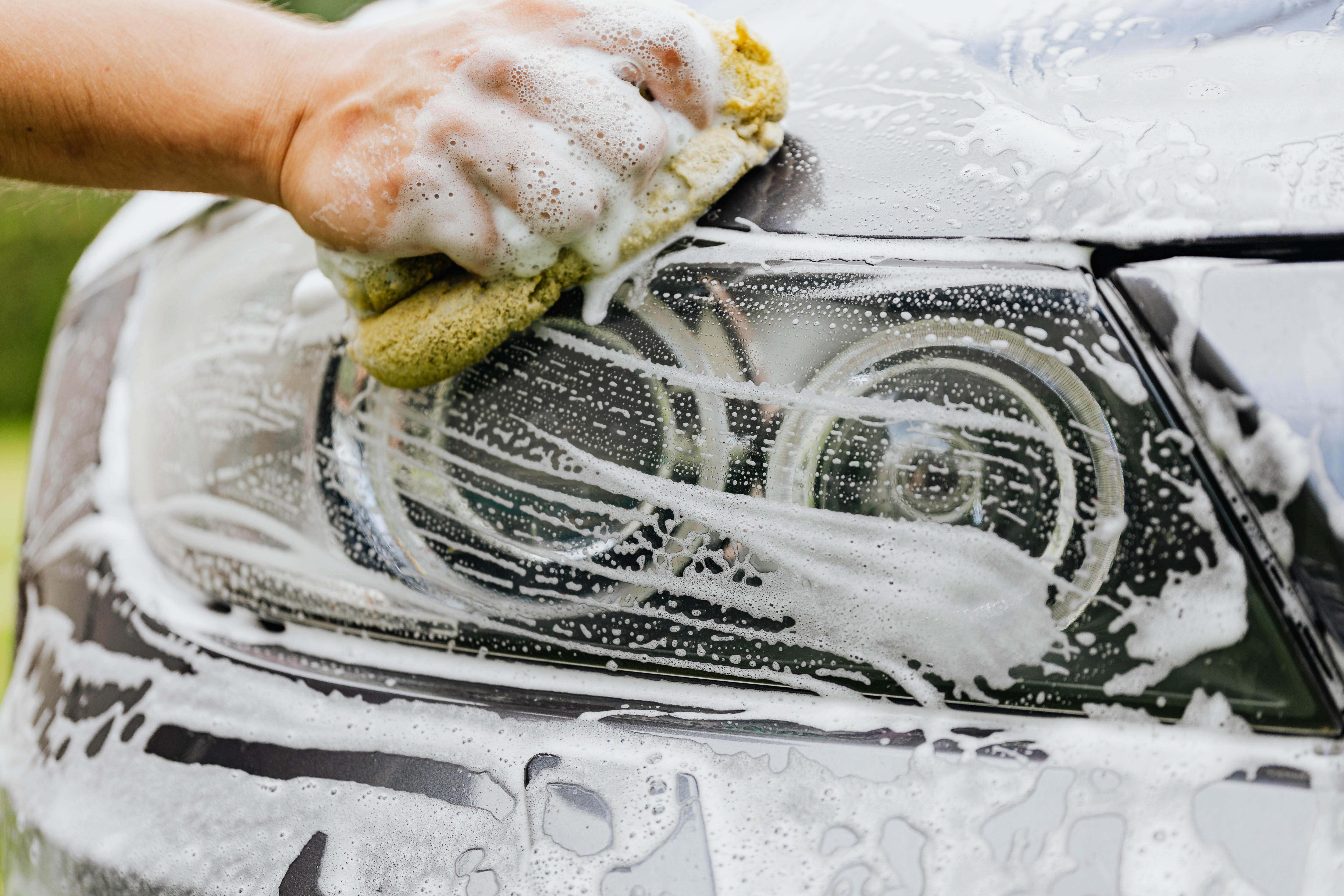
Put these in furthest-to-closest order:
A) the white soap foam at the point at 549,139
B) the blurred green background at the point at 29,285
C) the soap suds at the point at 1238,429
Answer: the blurred green background at the point at 29,285 → the white soap foam at the point at 549,139 → the soap suds at the point at 1238,429

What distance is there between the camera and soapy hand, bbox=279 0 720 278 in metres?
0.72

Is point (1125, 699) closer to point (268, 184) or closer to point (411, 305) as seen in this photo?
point (411, 305)

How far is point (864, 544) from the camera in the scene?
0.70 metres

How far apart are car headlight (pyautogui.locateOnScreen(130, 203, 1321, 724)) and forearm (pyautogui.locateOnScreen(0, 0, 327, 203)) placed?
0.68ft

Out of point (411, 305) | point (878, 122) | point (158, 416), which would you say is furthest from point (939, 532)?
point (158, 416)

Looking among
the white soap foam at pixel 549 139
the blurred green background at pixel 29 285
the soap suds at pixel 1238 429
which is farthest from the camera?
the blurred green background at pixel 29 285

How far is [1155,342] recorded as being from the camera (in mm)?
628

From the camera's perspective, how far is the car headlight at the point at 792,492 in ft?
2.14

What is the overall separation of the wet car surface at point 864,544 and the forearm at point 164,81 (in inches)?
7.2

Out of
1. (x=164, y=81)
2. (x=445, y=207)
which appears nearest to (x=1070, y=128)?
(x=445, y=207)

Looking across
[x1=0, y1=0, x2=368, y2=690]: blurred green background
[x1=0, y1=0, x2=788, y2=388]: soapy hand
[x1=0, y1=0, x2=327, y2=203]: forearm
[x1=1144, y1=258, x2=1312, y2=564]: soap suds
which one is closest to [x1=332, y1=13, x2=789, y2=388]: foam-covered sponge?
[x1=0, y1=0, x2=788, y2=388]: soapy hand

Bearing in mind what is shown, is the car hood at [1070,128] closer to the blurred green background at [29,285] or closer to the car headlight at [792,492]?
the car headlight at [792,492]

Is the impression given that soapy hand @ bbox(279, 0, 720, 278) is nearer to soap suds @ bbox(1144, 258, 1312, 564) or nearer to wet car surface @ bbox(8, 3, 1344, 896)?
wet car surface @ bbox(8, 3, 1344, 896)

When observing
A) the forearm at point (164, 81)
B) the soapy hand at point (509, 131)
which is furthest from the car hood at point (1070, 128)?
the forearm at point (164, 81)
